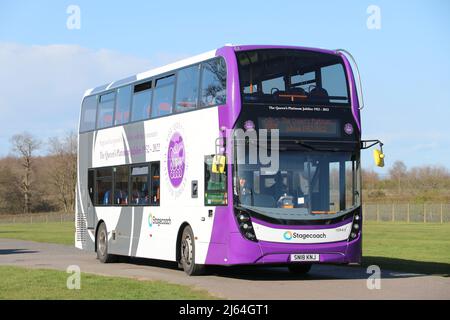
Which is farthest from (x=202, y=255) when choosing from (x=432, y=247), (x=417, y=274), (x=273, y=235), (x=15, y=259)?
(x=432, y=247)

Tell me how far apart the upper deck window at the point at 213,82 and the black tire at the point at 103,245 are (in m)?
7.25

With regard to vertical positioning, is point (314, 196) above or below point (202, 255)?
above

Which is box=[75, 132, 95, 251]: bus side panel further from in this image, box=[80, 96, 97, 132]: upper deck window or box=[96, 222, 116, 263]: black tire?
box=[96, 222, 116, 263]: black tire

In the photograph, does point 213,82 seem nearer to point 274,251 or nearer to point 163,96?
point 163,96

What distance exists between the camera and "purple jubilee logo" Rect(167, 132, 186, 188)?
62.7 ft

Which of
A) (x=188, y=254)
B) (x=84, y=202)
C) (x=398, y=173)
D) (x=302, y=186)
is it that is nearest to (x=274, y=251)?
(x=302, y=186)

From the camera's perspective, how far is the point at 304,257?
1672 cm

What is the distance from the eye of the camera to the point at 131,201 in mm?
22219

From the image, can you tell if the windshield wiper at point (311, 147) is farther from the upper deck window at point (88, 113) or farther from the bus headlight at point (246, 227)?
the upper deck window at point (88, 113)

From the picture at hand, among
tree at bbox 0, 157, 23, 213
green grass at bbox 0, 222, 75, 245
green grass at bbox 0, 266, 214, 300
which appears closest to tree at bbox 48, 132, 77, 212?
tree at bbox 0, 157, 23, 213

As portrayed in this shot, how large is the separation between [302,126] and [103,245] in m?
9.07
